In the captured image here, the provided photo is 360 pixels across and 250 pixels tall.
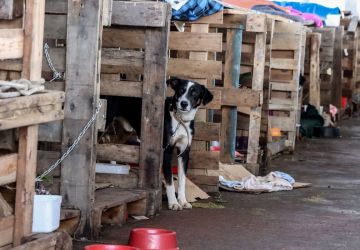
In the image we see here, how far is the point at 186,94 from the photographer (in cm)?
1001

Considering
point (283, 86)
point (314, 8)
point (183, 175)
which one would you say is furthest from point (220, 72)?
point (314, 8)

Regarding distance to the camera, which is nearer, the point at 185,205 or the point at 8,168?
the point at 8,168

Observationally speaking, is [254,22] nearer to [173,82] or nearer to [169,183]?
[173,82]

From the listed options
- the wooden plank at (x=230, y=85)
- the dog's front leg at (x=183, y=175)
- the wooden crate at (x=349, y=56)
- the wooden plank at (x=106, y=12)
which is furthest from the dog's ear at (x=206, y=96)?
the wooden crate at (x=349, y=56)

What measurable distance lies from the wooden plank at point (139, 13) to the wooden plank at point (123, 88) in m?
0.59

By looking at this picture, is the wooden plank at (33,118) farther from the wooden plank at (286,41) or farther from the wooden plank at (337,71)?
the wooden plank at (337,71)

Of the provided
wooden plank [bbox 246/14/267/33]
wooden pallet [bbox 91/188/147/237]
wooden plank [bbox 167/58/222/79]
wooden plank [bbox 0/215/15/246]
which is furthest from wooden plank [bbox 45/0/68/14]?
wooden plank [bbox 246/14/267/33]

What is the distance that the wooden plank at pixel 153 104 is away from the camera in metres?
8.81

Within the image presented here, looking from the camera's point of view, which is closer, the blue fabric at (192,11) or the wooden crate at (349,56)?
the blue fabric at (192,11)

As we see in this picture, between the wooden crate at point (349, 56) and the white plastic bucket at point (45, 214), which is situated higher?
the wooden crate at point (349, 56)

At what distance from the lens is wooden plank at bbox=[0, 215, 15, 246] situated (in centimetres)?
562

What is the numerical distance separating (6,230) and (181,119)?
4.56 m

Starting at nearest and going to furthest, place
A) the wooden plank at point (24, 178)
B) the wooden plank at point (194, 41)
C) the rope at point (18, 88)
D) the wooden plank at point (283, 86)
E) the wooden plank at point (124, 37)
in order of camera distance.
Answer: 1. the rope at point (18, 88)
2. the wooden plank at point (24, 178)
3. the wooden plank at point (124, 37)
4. the wooden plank at point (194, 41)
5. the wooden plank at point (283, 86)

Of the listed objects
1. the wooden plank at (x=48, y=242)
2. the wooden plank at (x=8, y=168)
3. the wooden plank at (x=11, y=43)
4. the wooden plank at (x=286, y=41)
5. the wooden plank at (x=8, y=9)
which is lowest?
the wooden plank at (x=48, y=242)
